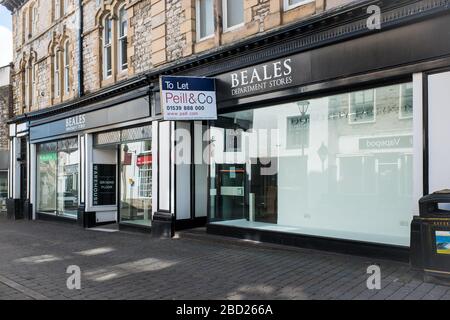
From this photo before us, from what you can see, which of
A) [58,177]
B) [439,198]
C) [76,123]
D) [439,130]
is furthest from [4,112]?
[439,198]

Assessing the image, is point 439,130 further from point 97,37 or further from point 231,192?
point 97,37

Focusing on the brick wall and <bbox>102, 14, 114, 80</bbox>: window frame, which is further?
the brick wall

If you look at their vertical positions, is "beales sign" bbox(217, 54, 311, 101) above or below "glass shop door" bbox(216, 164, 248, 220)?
above

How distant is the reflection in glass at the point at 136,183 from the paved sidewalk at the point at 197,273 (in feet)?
7.12

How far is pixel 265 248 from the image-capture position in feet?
27.8

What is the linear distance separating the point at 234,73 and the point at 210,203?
3.10 metres

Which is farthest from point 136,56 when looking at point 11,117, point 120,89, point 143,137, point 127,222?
point 11,117

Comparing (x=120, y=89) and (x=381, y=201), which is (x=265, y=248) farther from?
(x=120, y=89)

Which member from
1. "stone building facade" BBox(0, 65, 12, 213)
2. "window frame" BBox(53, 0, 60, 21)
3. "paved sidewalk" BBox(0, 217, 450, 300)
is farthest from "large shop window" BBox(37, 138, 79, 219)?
"paved sidewalk" BBox(0, 217, 450, 300)

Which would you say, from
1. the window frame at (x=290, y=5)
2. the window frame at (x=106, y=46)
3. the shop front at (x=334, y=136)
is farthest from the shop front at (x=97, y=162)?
the window frame at (x=290, y=5)

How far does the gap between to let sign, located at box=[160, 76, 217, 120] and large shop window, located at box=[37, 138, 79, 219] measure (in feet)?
23.3

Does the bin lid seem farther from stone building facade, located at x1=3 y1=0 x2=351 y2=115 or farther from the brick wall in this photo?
the brick wall

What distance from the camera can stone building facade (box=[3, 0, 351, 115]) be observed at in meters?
9.20

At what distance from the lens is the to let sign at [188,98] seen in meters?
9.25
